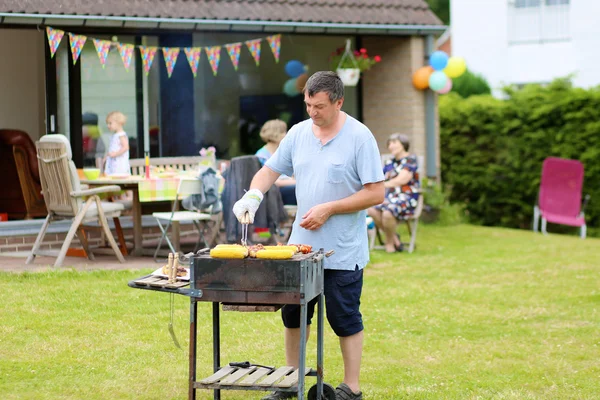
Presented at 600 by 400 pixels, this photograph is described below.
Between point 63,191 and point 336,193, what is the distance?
16.6 ft

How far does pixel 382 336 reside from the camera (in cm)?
716

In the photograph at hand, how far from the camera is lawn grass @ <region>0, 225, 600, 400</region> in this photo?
585 centimetres

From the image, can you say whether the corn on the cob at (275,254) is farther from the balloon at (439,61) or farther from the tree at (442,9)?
the tree at (442,9)

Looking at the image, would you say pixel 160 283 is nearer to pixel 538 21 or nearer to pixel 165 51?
pixel 165 51

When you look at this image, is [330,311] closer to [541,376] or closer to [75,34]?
[541,376]

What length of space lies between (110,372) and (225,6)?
6800 millimetres

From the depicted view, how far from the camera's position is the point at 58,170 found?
9531mm

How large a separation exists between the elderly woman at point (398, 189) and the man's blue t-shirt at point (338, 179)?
5890 millimetres

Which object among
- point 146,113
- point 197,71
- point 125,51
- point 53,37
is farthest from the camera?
point 197,71

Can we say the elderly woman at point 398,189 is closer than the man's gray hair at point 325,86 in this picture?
No

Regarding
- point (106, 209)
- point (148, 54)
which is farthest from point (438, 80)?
point (106, 209)

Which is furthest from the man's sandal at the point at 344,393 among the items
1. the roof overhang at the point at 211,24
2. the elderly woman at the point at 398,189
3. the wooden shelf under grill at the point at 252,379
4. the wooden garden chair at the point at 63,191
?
the roof overhang at the point at 211,24

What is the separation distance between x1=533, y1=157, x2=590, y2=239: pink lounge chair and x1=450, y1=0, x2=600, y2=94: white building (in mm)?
7599

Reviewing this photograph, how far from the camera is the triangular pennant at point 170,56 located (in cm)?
1200
